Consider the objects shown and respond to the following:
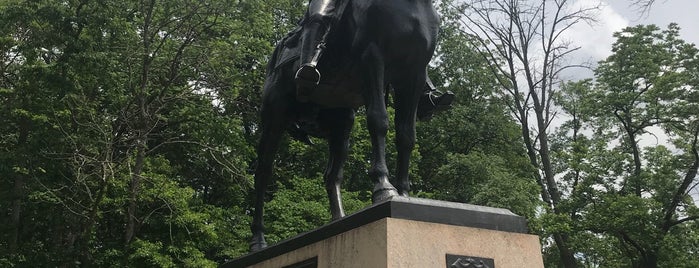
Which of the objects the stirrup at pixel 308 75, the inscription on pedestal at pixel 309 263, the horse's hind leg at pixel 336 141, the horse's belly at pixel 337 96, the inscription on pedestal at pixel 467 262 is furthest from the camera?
the horse's hind leg at pixel 336 141

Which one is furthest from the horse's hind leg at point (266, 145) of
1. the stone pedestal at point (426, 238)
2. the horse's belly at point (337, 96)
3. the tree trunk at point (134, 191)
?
the tree trunk at point (134, 191)

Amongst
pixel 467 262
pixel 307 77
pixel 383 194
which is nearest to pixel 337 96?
pixel 307 77

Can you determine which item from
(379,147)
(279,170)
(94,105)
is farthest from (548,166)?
(379,147)

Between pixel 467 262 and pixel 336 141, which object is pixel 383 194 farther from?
pixel 336 141

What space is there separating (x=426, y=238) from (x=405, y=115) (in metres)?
1.51

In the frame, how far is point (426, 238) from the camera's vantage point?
4.59 meters

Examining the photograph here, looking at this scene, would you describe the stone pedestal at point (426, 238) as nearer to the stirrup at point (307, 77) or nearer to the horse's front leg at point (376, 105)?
the horse's front leg at point (376, 105)

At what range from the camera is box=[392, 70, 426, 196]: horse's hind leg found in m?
5.80

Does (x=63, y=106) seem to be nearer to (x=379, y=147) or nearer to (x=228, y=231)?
(x=228, y=231)

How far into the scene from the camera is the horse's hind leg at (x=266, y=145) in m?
7.18

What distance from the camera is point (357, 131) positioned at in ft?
75.3

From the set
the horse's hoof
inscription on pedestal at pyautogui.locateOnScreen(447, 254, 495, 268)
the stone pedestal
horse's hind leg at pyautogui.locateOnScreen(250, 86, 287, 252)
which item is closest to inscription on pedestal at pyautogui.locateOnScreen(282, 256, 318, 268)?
the stone pedestal

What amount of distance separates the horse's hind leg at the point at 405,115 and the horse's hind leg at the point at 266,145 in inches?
66.8

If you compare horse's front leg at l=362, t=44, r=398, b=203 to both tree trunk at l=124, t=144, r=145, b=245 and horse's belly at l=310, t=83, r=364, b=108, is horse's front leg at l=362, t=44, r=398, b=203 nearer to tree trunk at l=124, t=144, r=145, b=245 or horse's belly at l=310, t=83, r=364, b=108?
horse's belly at l=310, t=83, r=364, b=108
